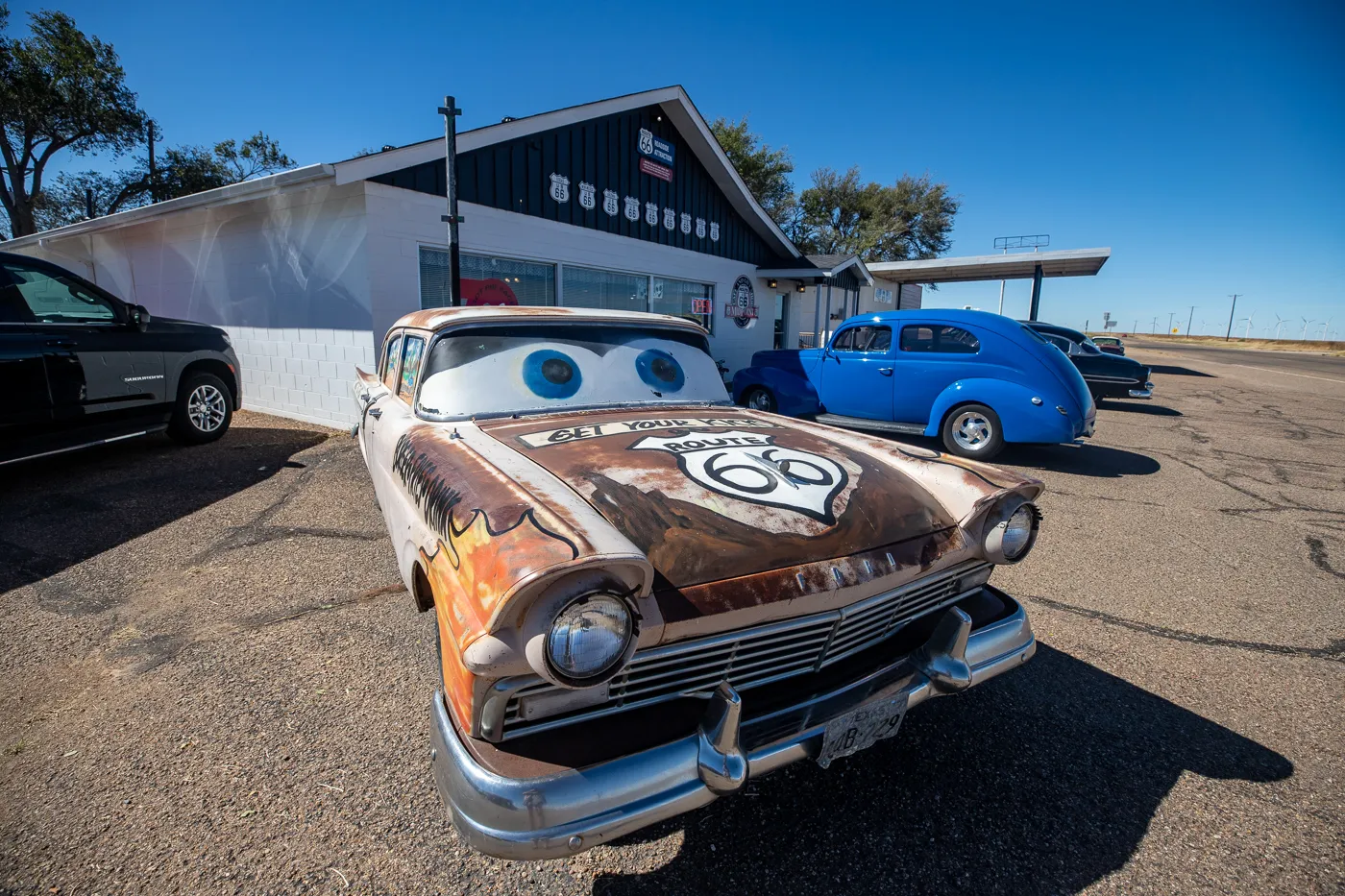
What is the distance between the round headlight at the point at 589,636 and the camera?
140 centimetres

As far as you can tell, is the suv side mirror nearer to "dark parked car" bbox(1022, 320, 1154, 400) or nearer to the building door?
the building door

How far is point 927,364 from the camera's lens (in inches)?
287

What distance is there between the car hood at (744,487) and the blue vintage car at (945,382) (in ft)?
15.6

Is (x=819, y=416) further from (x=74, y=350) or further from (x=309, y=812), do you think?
(x=74, y=350)

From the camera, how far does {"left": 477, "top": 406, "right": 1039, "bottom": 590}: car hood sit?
1743 millimetres

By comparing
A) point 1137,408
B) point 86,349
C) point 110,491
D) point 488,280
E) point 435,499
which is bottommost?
point 110,491

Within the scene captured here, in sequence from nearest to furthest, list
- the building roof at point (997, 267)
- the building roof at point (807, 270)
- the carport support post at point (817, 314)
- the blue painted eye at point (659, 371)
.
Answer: the blue painted eye at point (659, 371)
the building roof at point (807, 270)
the carport support post at point (817, 314)
the building roof at point (997, 267)

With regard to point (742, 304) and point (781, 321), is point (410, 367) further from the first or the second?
point (781, 321)

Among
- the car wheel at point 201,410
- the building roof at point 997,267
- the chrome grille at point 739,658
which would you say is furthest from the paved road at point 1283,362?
the car wheel at point 201,410

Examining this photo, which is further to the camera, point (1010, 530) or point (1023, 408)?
point (1023, 408)

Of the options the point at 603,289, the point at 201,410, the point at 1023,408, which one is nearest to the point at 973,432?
the point at 1023,408

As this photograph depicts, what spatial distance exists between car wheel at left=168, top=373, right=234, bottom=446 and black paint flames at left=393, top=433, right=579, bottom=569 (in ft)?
18.1

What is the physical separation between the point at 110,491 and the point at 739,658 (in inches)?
241

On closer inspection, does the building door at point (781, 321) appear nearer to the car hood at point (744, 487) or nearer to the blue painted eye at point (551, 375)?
the blue painted eye at point (551, 375)
